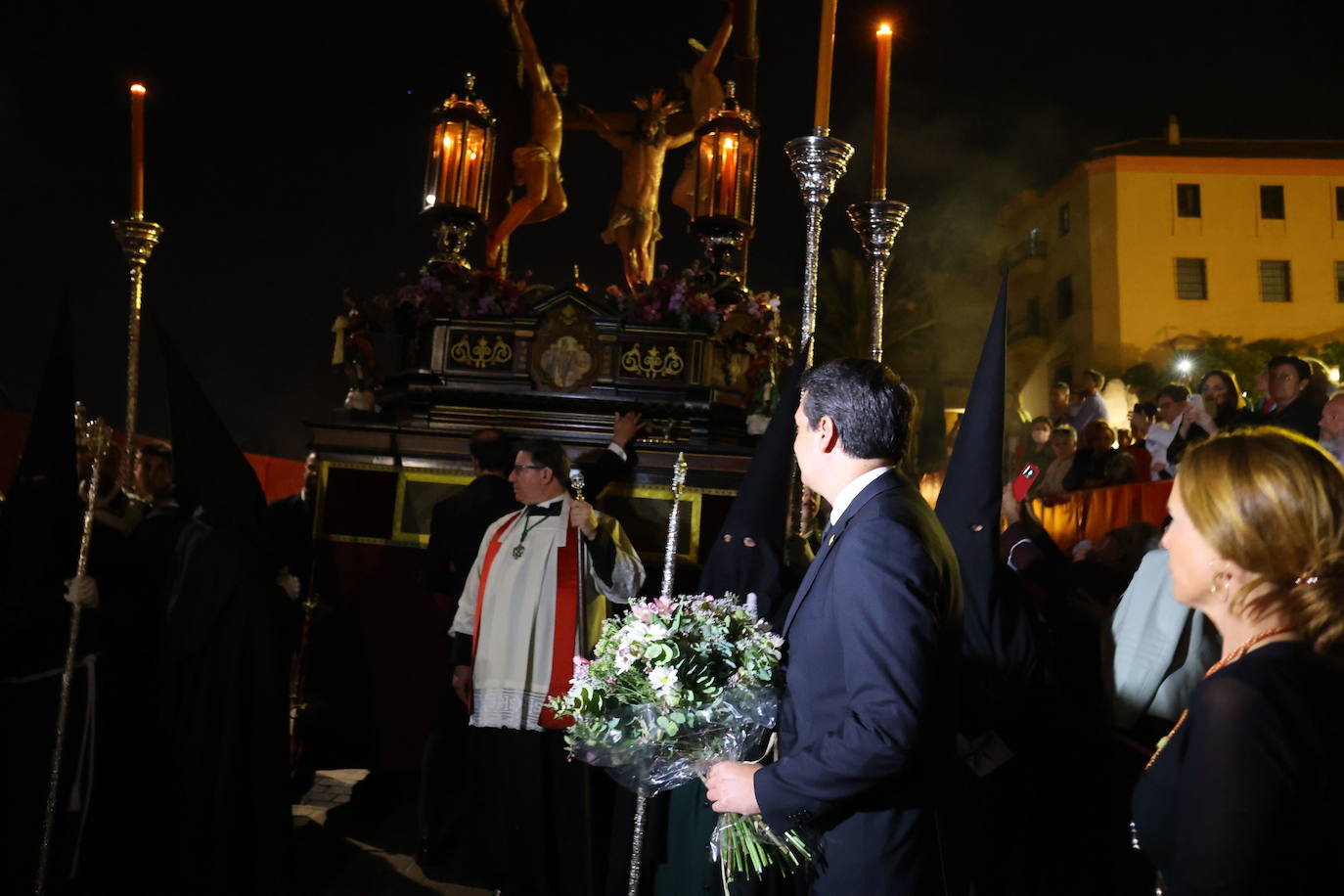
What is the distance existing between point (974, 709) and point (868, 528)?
4.59ft

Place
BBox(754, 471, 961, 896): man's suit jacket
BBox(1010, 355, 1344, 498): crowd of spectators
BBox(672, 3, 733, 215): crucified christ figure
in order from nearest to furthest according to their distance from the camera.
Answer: BBox(754, 471, 961, 896): man's suit jacket
BBox(1010, 355, 1344, 498): crowd of spectators
BBox(672, 3, 733, 215): crucified christ figure

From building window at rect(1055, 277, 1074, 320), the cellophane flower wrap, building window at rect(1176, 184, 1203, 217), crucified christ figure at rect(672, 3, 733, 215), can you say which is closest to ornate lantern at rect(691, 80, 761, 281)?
crucified christ figure at rect(672, 3, 733, 215)

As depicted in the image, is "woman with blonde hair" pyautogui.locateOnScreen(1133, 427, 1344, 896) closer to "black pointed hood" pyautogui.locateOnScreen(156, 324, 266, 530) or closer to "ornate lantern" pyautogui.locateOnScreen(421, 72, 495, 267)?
"black pointed hood" pyautogui.locateOnScreen(156, 324, 266, 530)

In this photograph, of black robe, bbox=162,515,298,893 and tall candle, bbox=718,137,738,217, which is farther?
tall candle, bbox=718,137,738,217

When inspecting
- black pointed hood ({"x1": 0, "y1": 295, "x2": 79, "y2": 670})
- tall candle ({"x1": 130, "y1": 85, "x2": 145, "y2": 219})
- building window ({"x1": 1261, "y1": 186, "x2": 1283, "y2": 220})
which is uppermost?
building window ({"x1": 1261, "y1": 186, "x2": 1283, "y2": 220})

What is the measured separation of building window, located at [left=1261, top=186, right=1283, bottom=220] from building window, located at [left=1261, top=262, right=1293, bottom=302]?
4.80 feet

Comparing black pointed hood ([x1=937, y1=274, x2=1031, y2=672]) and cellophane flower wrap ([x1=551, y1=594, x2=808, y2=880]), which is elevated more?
black pointed hood ([x1=937, y1=274, x2=1031, y2=672])

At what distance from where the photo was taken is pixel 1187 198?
2873 centimetres

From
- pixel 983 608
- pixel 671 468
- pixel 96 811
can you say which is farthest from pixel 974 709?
pixel 96 811

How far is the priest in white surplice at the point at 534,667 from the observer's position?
14.5ft

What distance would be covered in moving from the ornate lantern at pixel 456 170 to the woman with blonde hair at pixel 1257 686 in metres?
6.35

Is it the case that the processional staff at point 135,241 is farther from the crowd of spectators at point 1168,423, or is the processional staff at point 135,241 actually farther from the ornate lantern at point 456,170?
the crowd of spectators at point 1168,423

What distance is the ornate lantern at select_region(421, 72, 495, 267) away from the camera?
24.1 ft

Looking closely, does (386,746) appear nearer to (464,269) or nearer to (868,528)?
(464,269)
